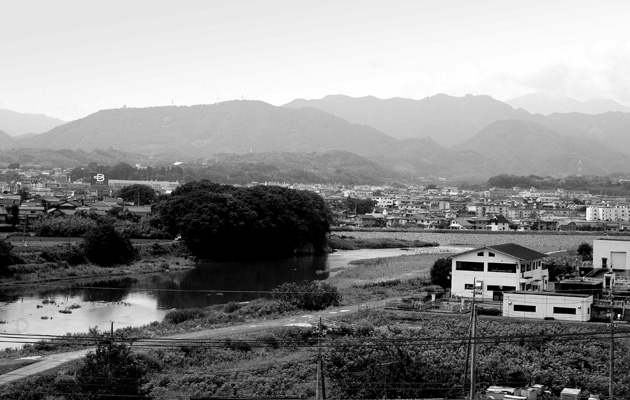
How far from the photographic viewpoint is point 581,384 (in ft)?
36.2

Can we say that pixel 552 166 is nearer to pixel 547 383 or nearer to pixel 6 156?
pixel 6 156

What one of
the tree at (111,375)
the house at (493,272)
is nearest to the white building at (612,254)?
the house at (493,272)

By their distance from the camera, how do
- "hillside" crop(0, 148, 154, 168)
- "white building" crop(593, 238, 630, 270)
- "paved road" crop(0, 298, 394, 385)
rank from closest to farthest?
"paved road" crop(0, 298, 394, 385) < "white building" crop(593, 238, 630, 270) < "hillside" crop(0, 148, 154, 168)

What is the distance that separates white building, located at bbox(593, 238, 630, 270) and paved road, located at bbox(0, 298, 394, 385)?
5299 millimetres

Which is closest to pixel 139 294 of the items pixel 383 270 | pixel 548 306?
pixel 383 270

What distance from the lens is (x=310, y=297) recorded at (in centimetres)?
1691

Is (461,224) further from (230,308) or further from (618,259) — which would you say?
(230,308)

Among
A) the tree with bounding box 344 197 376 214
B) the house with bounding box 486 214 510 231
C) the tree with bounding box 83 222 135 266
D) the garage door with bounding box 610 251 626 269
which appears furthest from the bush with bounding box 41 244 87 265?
the tree with bounding box 344 197 376 214

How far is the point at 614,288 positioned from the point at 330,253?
68.5 feet

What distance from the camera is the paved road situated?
1141 cm

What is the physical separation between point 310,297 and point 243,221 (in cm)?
1504

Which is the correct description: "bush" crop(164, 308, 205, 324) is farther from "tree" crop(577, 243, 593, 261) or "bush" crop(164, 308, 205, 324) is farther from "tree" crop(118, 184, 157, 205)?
"tree" crop(118, 184, 157, 205)

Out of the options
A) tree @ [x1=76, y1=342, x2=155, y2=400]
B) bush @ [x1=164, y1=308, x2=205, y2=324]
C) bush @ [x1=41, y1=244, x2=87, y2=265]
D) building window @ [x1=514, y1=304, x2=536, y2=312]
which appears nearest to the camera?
tree @ [x1=76, y1=342, x2=155, y2=400]

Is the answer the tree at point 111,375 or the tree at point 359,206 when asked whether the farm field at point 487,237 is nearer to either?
the tree at point 359,206
